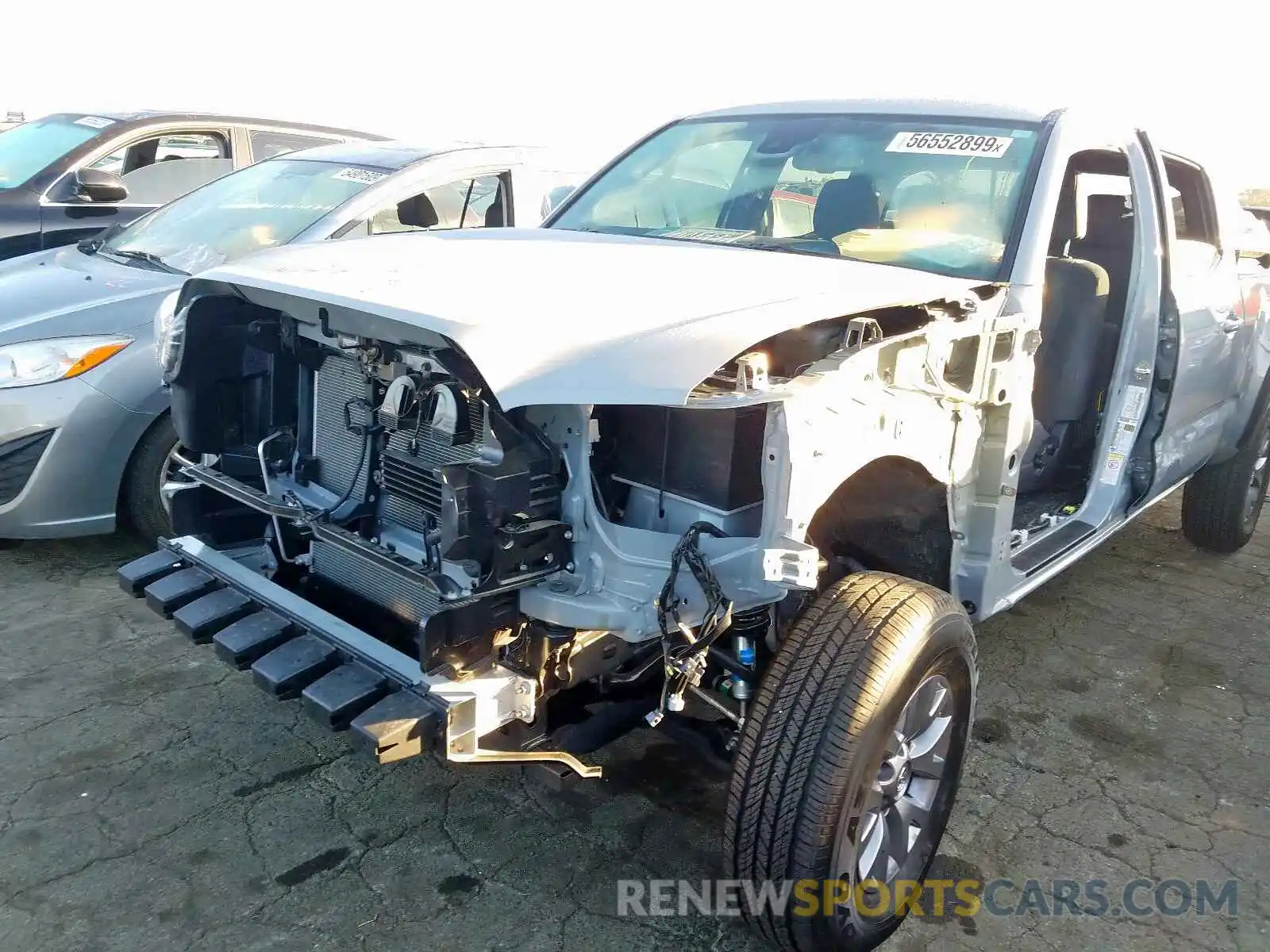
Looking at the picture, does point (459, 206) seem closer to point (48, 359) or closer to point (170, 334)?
point (48, 359)

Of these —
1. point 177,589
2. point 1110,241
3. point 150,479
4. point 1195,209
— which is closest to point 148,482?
point 150,479

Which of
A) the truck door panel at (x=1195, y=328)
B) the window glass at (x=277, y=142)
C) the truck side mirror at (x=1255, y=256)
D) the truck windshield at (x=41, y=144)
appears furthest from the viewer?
the window glass at (x=277, y=142)

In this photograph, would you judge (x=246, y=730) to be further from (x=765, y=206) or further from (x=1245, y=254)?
(x=1245, y=254)

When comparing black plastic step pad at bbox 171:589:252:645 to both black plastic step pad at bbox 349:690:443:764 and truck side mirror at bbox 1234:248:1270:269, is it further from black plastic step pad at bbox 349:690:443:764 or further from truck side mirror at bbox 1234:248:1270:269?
truck side mirror at bbox 1234:248:1270:269

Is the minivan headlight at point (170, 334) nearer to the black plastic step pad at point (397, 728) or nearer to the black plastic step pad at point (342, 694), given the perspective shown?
the black plastic step pad at point (342, 694)

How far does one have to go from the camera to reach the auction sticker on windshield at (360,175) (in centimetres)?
494

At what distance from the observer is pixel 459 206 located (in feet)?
17.6

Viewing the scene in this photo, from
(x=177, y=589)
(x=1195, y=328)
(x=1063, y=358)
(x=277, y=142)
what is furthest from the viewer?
(x=277, y=142)

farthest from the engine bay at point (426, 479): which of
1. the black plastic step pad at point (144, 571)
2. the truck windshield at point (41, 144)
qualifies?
the truck windshield at point (41, 144)

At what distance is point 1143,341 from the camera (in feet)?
11.7

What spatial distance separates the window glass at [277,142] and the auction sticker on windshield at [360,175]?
141cm

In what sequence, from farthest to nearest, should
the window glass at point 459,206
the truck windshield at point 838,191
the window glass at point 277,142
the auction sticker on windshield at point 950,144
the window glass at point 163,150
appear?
the window glass at point 277,142 → the window glass at point 163,150 → the window glass at point 459,206 → the auction sticker on windshield at point 950,144 → the truck windshield at point 838,191

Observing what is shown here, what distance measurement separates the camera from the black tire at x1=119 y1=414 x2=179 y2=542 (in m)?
4.17

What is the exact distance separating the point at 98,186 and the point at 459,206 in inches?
81.5
